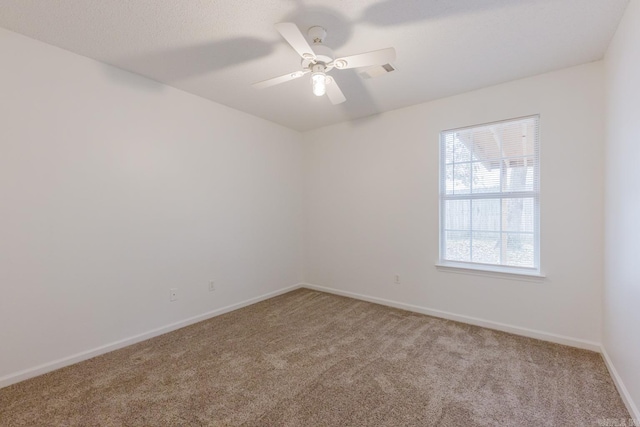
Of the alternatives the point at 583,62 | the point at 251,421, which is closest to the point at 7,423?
the point at 251,421

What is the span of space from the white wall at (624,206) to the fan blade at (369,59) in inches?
55.5

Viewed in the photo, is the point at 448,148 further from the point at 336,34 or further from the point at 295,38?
the point at 295,38

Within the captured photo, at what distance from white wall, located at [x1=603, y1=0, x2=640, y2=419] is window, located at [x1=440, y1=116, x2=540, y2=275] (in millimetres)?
574

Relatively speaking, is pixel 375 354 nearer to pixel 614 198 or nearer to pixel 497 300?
pixel 497 300

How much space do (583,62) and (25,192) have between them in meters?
4.60

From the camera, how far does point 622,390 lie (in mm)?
1829

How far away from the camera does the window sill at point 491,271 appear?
2.70 metres

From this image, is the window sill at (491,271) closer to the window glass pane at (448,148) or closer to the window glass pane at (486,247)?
the window glass pane at (486,247)

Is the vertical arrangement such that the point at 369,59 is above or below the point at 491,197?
above

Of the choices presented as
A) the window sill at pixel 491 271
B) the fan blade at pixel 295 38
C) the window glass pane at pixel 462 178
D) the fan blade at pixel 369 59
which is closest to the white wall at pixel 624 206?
the window sill at pixel 491 271

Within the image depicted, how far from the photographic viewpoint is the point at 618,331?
196cm

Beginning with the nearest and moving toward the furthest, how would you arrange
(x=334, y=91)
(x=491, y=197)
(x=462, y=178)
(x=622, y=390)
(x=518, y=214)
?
(x=622, y=390) → (x=334, y=91) → (x=518, y=214) → (x=491, y=197) → (x=462, y=178)

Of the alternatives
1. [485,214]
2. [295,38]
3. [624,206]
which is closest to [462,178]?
[485,214]

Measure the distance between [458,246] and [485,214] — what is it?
455 mm
